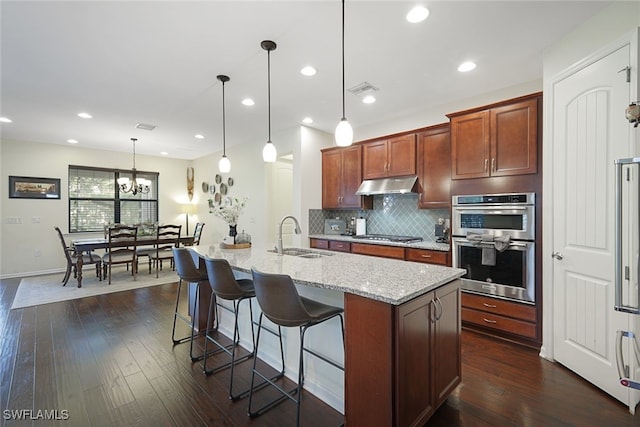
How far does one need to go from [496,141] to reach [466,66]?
2.64 feet

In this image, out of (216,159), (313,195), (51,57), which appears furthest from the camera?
(216,159)

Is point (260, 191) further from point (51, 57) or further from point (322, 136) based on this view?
point (51, 57)

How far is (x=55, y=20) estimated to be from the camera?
2176 mm

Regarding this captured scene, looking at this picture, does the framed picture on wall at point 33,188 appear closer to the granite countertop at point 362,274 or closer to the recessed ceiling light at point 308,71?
the granite countertop at point 362,274

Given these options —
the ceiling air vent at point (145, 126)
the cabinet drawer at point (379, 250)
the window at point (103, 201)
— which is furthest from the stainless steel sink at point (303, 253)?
the window at point (103, 201)

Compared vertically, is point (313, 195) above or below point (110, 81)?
below

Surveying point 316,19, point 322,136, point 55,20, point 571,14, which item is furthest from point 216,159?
point 571,14

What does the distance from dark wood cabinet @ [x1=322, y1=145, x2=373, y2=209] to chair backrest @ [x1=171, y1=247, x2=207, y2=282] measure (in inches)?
103

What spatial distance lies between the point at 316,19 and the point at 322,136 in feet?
9.66

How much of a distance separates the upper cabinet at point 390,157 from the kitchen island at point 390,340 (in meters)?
2.26

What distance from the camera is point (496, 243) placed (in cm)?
283

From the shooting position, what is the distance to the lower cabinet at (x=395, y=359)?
1368mm

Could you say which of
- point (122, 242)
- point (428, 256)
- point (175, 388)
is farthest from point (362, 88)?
point (122, 242)

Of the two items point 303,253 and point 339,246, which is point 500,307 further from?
point 339,246
